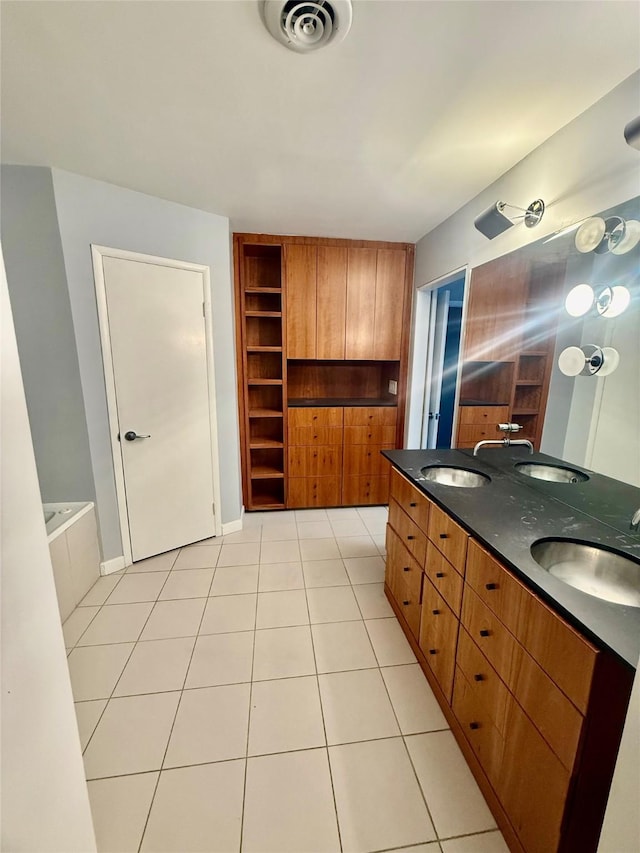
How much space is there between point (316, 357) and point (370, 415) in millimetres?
763

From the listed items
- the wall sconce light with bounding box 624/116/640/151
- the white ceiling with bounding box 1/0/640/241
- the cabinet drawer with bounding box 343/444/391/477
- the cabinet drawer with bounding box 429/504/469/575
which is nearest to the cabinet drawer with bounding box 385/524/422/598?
the cabinet drawer with bounding box 429/504/469/575

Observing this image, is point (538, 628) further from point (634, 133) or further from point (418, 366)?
point (418, 366)

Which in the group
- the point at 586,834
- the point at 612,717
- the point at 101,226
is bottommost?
the point at 586,834

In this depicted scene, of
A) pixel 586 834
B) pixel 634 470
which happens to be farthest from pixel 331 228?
pixel 586 834

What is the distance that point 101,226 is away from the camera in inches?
81.2

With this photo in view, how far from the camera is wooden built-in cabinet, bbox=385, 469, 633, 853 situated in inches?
30.4

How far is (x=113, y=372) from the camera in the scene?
2.21 metres

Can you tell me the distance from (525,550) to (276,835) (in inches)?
46.9

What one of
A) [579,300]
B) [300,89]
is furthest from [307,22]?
[579,300]

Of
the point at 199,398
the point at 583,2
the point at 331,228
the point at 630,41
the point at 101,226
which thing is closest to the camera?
the point at 583,2

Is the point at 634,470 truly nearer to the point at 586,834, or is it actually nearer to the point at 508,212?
Result: the point at 586,834

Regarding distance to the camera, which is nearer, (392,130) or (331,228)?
(392,130)

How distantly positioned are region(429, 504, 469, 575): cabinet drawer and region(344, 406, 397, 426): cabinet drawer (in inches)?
70.8

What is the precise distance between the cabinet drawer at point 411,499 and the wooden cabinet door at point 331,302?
5.15ft
